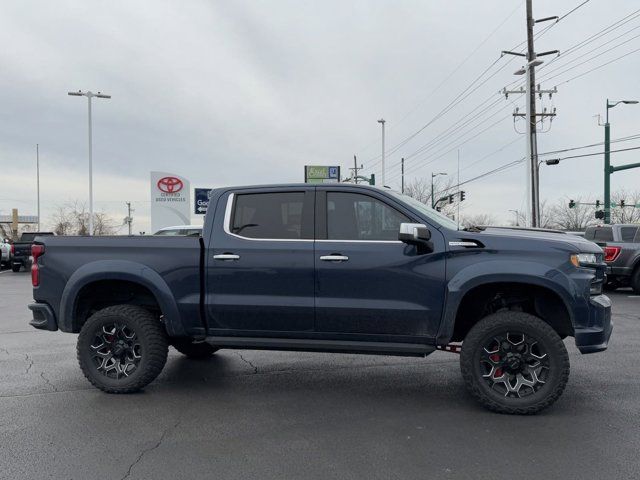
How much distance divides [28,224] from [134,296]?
3609 inches

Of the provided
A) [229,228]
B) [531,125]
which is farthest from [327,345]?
[531,125]

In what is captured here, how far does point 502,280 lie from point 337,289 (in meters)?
1.41

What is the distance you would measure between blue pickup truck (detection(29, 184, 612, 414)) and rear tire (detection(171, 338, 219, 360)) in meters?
1.05

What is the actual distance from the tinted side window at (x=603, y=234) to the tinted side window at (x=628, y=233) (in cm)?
25

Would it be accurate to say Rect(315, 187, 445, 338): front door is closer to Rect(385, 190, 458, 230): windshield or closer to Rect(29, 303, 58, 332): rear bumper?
Rect(385, 190, 458, 230): windshield

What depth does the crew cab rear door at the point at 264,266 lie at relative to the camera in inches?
197

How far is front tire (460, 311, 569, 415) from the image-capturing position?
4566mm

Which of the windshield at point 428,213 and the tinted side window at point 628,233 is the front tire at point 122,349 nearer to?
the windshield at point 428,213

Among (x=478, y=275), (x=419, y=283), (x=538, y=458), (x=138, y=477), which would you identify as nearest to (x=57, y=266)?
(x=138, y=477)

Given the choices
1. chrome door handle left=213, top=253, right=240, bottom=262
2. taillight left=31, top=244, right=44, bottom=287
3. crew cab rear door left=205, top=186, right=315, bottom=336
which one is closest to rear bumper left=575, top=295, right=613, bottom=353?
crew cab rear door left=205, top=186, right=315, bottom=336

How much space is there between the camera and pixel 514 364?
4684mm

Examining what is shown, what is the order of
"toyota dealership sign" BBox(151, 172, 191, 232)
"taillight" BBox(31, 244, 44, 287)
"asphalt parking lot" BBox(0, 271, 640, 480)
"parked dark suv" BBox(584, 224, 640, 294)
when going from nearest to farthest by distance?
1. "asphalt parking lot" BBox(0, 271, 640, 480)
2. "taillight" BBox(31, 244, 44, 287)
3. "parked dark suv" BBox(584, 224, 640, 294)
4. "toyota dealership sign" BBox(151, 172, 191, 232)

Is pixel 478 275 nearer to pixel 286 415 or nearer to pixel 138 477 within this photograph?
pixel 286 415

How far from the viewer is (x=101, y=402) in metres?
5.08
